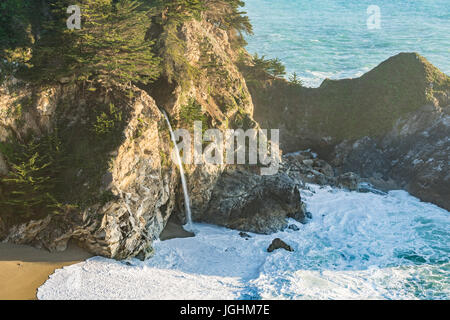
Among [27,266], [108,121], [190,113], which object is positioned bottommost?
[27,266]

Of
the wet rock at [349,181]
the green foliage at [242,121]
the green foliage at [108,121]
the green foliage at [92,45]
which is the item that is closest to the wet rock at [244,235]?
the green foliage at [242,121]

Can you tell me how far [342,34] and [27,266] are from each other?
228ft

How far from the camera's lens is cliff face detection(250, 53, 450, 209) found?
1160 inches

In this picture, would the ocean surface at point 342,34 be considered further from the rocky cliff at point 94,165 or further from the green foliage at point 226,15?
the rocky cliff at point 94,165

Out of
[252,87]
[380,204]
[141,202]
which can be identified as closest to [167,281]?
[141,202]

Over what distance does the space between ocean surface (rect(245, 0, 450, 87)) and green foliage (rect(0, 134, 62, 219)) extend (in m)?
37.9

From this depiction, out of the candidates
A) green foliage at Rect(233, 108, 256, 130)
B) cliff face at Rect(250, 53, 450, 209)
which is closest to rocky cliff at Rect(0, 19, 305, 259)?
green foliage at Rect(233, 108, 256, 130)

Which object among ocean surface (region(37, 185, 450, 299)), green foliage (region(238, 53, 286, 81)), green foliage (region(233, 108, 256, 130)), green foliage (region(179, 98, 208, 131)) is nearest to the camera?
ocean surface (region(37, 185, 450, 299))

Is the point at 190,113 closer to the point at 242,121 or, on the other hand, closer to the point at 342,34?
the point at 242,121

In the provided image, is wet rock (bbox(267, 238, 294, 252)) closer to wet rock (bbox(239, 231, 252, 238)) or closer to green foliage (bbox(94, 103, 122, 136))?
wet rock (bbox(239, 231, 252, 238))

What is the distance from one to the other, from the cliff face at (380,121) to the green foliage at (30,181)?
74.4ft

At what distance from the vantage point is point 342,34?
238 ft

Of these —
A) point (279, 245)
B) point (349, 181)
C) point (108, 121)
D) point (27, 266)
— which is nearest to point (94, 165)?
point (108, 121)

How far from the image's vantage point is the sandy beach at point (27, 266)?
1405 centimetres
